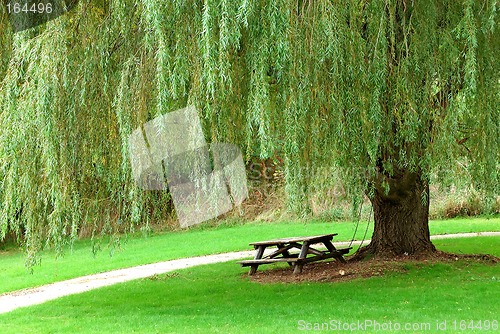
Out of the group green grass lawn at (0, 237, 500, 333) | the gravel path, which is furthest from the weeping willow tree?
the gravel path

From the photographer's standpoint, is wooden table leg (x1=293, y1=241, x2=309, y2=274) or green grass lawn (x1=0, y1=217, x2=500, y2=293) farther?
green grass lawn (x1=0, y1=217, x2=500, y2=293)

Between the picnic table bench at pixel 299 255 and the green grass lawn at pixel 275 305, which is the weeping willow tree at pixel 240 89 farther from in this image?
the picnic table bench at pixel 299 255

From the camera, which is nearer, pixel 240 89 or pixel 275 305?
pixel 240 89

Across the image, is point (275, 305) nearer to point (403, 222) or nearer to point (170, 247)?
point (403, 222)

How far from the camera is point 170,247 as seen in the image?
52.0 feet

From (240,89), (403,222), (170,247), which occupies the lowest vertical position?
(170,247)

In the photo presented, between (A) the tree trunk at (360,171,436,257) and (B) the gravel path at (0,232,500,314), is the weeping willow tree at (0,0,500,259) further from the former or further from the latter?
(B) the gravel path at (0,232,500,314)

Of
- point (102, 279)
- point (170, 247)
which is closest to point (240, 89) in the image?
point (102, 279)

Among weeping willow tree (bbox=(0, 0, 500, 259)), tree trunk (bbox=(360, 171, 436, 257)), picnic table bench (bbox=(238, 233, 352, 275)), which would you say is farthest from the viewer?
tree trunk (bbox=(360, 171, 436, 257))

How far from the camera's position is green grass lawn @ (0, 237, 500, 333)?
6496mm

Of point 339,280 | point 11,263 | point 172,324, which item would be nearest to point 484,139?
point 339,280

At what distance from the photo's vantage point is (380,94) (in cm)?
666

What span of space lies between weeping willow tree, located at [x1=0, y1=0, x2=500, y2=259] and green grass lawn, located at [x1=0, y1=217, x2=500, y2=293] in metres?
5.17

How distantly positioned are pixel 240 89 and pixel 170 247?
398 inches
